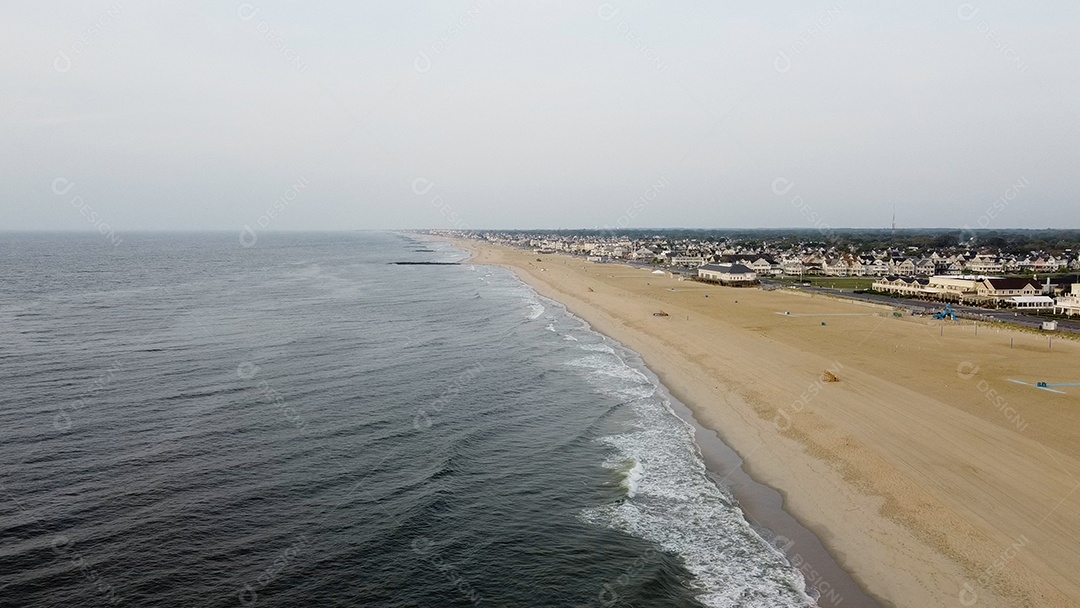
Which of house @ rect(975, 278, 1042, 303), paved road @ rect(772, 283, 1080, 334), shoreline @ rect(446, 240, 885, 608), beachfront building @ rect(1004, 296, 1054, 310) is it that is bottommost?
shoreline @ rect(446, 240, 885, 608)

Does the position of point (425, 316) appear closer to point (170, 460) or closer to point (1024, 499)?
point (170, 460)

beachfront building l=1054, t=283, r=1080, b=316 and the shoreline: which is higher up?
beachfront building l=1054, t=283, r=1080, b=316

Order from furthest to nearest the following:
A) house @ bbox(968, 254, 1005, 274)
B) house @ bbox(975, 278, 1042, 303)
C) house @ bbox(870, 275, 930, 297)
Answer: house @ bbox(968, 254, 1005, 274), house @ bbox(870, 275, 930, 297), house @ bbox(975, 278, 1042, 303)

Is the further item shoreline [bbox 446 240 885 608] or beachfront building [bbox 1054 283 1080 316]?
beachfront building [bbox 1054 283 1080 316]

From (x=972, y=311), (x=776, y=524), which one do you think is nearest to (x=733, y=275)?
(x=972, y=311)

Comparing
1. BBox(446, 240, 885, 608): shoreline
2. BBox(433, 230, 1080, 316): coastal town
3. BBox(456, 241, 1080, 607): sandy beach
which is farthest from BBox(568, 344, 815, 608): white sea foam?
BBox(433, 230, 1080, 316): coastal town

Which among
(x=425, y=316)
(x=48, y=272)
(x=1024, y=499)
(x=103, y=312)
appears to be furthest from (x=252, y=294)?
(x=1024, y=499)

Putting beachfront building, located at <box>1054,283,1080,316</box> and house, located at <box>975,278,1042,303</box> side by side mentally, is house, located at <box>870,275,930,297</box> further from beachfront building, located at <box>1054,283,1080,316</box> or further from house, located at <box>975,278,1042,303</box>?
beachfront building, located at <box>1054,283,1080,316</box>

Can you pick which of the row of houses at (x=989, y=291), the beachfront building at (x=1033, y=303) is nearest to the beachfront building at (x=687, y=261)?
the row of houses at (x=989, y=291)

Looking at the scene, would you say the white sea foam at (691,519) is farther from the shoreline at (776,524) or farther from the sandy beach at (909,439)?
the sandy beach at (909,439)
